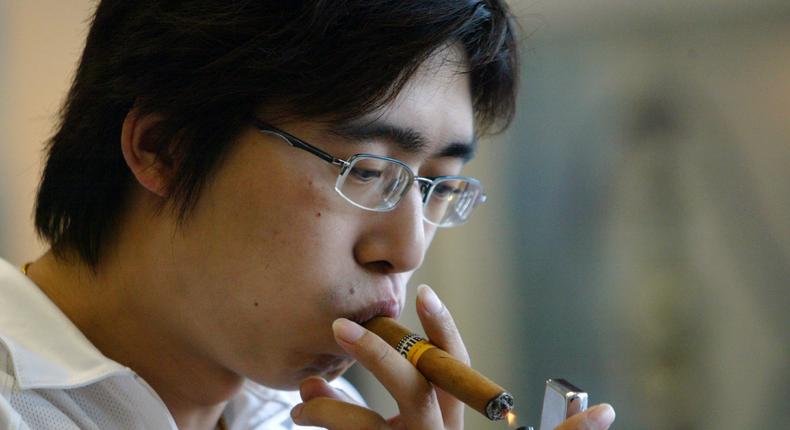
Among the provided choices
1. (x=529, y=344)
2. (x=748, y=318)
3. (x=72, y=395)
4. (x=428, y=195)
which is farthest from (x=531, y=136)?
(x=72, y=395)

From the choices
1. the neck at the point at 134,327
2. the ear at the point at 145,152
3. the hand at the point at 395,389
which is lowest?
the neck at the point at 134,327

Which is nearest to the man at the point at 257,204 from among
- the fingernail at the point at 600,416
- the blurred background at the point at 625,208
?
the fingernail at the point at 600,416

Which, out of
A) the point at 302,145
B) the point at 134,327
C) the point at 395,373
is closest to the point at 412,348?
the point at 395,373

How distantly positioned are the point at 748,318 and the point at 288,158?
1.12 meters

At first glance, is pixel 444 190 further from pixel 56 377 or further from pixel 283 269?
pixel 56 377

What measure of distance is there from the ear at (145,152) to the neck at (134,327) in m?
0.13

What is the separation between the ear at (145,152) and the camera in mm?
1084

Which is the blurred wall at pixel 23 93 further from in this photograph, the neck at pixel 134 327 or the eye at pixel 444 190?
the eye at pixel 444 190

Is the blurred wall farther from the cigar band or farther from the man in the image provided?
the cigar band

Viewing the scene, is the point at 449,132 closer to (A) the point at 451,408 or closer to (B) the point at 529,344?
(A) the point at 451,408

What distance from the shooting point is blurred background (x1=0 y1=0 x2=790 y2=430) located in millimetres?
1683

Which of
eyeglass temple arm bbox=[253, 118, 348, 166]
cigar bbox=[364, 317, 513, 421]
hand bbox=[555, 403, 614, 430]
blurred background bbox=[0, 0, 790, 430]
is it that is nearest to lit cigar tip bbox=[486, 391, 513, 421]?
cigar bbox=[364, 317, 513, 421]

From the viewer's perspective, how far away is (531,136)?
2.01 m

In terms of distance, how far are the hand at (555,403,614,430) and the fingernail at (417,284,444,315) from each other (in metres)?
0.21
